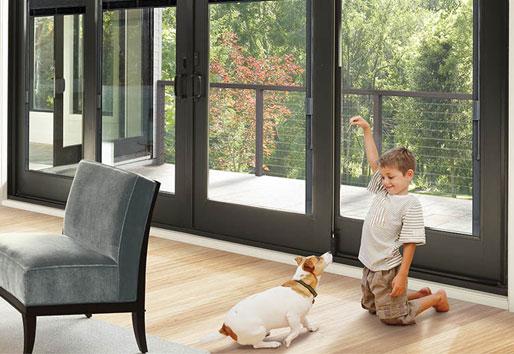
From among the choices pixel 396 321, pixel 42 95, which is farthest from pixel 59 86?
pixel 396 321

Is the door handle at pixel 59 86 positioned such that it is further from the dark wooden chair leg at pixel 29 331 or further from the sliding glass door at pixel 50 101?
the dark wooden chair leg at pixel 29 331

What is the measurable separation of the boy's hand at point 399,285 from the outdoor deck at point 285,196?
0.65 m

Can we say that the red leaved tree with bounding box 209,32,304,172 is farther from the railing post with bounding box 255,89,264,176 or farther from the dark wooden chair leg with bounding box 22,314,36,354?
the dark wooden chair leg with bounding box 22,314,36,354

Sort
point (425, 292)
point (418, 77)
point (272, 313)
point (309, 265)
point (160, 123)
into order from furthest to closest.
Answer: point (160, 123)
point (418, 77)
point (425, 292)
point (309, 265)
point (272, 313)

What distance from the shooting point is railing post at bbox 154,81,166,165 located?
20.5 feet

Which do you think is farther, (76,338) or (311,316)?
(311,316)

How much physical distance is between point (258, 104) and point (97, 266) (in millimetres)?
2060

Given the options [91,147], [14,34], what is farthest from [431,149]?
[14,34]

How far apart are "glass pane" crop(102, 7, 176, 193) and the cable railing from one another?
0.77 metres

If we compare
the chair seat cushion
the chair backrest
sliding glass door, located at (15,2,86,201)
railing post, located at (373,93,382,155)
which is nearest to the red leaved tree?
railing post, located at (373,93,382,155)

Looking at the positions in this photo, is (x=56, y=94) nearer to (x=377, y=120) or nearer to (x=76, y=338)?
(x=377, y=120)

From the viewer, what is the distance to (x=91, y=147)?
266 inches

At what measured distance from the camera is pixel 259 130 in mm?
5742

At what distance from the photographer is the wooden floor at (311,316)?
411cm
